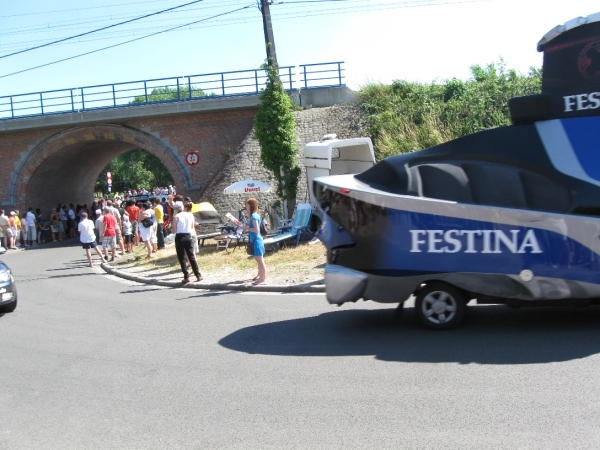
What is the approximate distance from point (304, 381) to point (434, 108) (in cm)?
2113

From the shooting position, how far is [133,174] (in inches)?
3253

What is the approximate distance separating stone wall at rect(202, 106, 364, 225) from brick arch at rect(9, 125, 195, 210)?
11.9 feet

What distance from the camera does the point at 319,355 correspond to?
23.9 feet

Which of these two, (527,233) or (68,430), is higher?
(527,233)

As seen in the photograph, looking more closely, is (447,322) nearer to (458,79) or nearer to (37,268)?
(37,268)

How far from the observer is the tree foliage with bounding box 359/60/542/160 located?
→ 80.2ft

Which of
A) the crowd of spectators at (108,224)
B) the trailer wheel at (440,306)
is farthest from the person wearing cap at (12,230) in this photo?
the trailer wheel at (440,306)

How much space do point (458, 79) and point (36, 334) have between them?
22.0 m

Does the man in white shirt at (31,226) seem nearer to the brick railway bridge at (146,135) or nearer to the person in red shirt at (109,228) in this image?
the brick railway bridge at (146,135)

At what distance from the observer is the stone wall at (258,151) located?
1041 inches

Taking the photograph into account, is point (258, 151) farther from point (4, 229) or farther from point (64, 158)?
point (64, 158)

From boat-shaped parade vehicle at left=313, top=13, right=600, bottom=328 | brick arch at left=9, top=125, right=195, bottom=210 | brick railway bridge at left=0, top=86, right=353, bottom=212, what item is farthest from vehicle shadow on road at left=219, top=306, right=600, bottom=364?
brick arch at left=9, top=125, right=195, bottom=210

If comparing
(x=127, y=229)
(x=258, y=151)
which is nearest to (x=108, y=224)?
(x=127, y=229)

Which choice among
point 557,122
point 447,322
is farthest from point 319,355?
point 557,122
